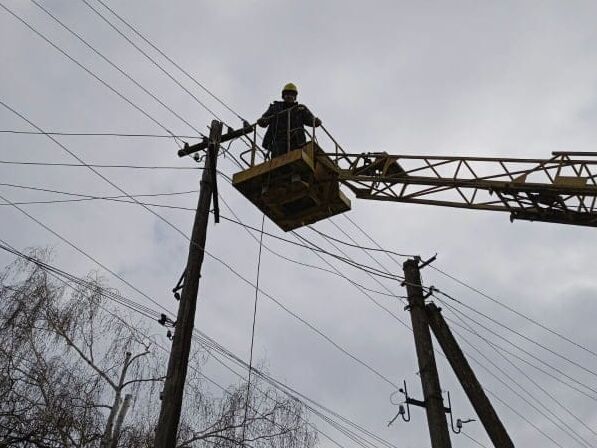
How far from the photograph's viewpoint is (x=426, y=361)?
11.8m

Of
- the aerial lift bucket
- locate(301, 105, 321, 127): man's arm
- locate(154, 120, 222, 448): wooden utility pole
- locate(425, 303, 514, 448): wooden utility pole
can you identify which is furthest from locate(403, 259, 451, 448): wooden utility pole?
locate(154, 120, 222, 448): wooden utility pole

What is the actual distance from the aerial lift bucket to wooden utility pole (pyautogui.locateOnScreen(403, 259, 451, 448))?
215 centimetres

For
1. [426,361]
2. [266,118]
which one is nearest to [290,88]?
[266,118]

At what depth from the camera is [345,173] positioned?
12.6 metres

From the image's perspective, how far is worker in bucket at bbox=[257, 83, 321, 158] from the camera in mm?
12141

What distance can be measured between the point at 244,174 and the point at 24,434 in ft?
18.7

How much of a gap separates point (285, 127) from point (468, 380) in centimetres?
610

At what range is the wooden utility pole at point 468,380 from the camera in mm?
11398

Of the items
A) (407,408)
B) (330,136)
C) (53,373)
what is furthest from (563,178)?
(53,373)

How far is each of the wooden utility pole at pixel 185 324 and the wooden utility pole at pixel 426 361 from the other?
498 centimetres

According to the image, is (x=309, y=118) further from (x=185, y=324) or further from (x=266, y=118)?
(x=185, y=324)

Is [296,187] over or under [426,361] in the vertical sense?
over

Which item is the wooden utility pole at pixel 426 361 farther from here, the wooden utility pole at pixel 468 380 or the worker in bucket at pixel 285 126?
the worker in bucket at pixel 285 126

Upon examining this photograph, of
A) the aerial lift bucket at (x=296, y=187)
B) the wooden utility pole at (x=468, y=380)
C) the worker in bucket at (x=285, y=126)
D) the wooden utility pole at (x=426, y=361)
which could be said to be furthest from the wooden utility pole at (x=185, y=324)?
the wooden utility pole at (x=468, y=380)
